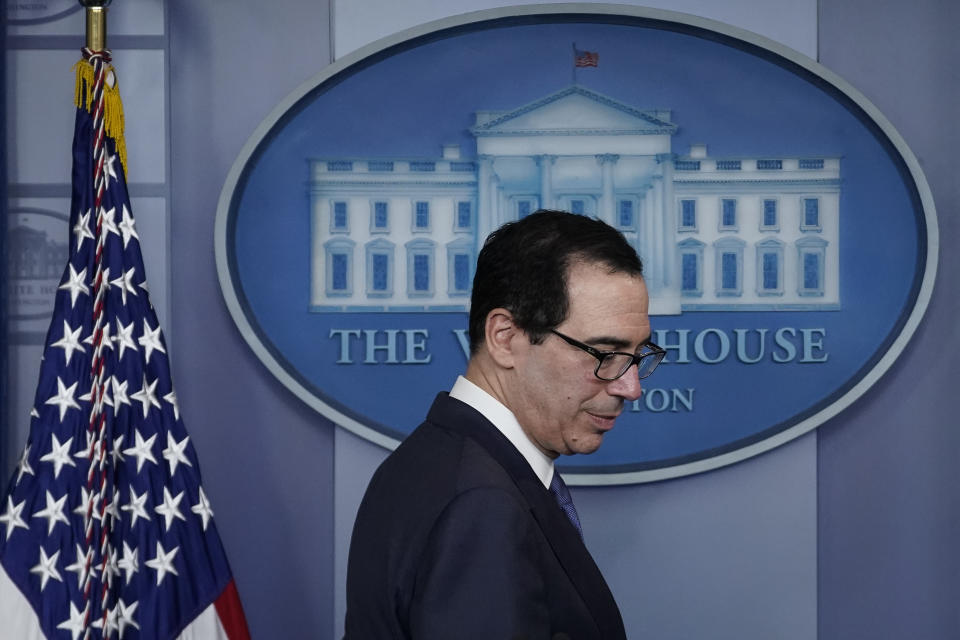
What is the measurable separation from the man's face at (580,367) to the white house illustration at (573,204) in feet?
3.24

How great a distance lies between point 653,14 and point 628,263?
114cm

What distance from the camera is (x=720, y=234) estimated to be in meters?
2.19

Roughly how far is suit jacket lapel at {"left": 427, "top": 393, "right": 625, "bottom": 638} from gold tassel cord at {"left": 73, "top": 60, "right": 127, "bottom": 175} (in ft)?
3.73

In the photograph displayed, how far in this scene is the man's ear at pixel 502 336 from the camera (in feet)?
3.92

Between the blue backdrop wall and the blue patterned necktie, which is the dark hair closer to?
the blue patterned necktie

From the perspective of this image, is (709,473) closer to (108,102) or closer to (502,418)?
(502,418)

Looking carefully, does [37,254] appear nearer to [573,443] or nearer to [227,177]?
[227,177]

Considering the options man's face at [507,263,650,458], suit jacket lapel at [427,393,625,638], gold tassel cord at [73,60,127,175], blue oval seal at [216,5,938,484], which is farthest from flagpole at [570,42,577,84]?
suit jacket lapel at [427,393,625,638]

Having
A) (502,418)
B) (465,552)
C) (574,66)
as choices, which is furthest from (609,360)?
(574,66)

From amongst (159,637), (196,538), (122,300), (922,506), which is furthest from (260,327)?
(922,506)

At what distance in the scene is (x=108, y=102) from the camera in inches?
76.3

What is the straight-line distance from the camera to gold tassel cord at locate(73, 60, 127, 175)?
1.93 meters

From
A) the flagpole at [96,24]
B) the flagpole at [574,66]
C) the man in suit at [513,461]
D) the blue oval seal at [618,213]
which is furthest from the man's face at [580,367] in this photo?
the flagpole at [96,24]

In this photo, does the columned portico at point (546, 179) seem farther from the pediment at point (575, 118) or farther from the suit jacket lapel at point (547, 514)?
the suit jacket lapel at point (547, 514)
